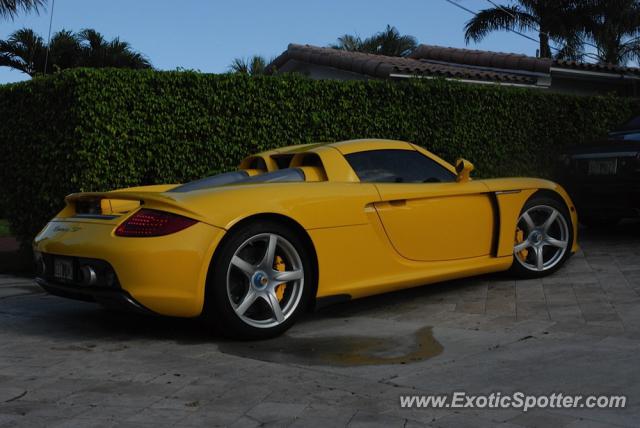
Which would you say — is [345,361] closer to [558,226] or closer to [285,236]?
[285,236]

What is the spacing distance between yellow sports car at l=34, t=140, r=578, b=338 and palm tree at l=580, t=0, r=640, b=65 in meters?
25.1

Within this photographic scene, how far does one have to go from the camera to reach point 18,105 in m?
8.37

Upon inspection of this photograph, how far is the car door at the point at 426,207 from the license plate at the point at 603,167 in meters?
2.68

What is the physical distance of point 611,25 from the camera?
29188 millimetres

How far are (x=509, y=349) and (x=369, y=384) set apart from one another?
100cm

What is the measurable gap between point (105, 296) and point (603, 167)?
18.6 ft

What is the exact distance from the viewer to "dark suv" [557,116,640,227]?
761 cm

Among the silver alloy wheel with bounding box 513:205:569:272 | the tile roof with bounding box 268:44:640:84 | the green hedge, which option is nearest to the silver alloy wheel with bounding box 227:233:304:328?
the silver alloy wheel with bounding box 513:205:569:272

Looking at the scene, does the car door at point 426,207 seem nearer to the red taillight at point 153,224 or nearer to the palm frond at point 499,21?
the red taillight at point 153,224

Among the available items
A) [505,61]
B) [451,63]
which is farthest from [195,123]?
[451,63]

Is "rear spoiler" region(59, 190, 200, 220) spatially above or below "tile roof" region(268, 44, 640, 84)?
below

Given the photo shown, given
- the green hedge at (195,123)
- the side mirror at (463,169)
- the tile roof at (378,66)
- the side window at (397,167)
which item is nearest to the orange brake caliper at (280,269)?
the side window at (397,167)

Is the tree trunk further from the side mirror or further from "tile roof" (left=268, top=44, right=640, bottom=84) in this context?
the side mirror

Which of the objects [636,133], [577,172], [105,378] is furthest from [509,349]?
[636,133]
